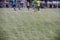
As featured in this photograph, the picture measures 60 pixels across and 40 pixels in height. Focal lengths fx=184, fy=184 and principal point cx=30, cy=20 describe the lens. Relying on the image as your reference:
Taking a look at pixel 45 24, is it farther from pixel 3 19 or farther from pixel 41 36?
pixel 3 19

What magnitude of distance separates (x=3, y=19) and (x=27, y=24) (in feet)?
0.57

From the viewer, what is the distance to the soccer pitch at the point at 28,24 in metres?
1.30

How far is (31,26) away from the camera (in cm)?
132

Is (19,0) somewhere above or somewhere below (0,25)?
above

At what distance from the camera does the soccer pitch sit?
1301mm

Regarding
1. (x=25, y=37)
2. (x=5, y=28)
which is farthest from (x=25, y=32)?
(x=5, y=28)

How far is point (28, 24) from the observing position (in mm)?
1318

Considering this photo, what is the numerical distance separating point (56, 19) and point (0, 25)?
40 centimetres

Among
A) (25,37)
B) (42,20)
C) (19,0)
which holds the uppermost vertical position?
(19,0)

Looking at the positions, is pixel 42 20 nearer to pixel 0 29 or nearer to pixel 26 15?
pixel 26 15

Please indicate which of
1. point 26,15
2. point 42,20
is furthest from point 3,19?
point 42,20

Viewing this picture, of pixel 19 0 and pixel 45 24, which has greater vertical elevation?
pixel 19 0

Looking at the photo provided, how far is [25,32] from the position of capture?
1.31 m

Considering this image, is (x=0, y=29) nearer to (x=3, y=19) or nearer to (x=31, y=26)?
(x=3, y=19)
